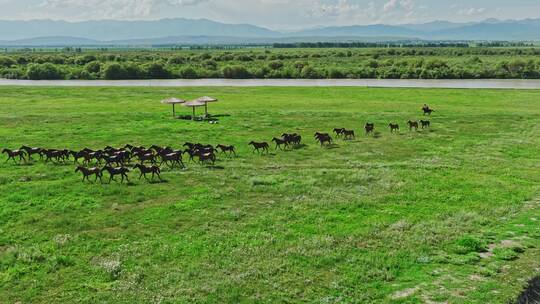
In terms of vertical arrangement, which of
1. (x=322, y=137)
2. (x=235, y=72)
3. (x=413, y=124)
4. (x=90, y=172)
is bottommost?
(x=90, y=172)

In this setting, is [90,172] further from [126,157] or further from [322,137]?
[322,137]

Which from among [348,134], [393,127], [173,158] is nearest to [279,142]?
[348,134]

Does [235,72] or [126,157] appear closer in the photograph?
[126,157]

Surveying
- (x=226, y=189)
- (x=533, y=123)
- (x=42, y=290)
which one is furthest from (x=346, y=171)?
(x=533, y=123)

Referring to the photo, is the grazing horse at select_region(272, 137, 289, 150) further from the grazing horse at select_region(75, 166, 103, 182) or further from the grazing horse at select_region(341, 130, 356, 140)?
the grazing horse at select_region(75, 166, 103, 182)

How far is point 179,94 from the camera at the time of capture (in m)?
62.8

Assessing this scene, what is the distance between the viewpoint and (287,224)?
55.5ft

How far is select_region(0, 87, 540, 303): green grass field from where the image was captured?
12.5m

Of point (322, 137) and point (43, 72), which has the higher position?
point (43, 72)

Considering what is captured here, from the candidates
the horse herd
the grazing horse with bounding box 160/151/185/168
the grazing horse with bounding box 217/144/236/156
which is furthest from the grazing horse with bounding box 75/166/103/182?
the grazing horse with bounding box 217/144/236/156

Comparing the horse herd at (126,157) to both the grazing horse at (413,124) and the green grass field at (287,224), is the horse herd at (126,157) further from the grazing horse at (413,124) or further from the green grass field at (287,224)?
the grazing horse at (413,124)

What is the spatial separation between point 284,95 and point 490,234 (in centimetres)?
5060

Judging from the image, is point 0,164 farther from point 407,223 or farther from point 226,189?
point 407,223

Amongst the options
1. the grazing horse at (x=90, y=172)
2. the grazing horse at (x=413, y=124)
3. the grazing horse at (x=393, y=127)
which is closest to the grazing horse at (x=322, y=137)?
the grazing horse at (x=393, y=127)
